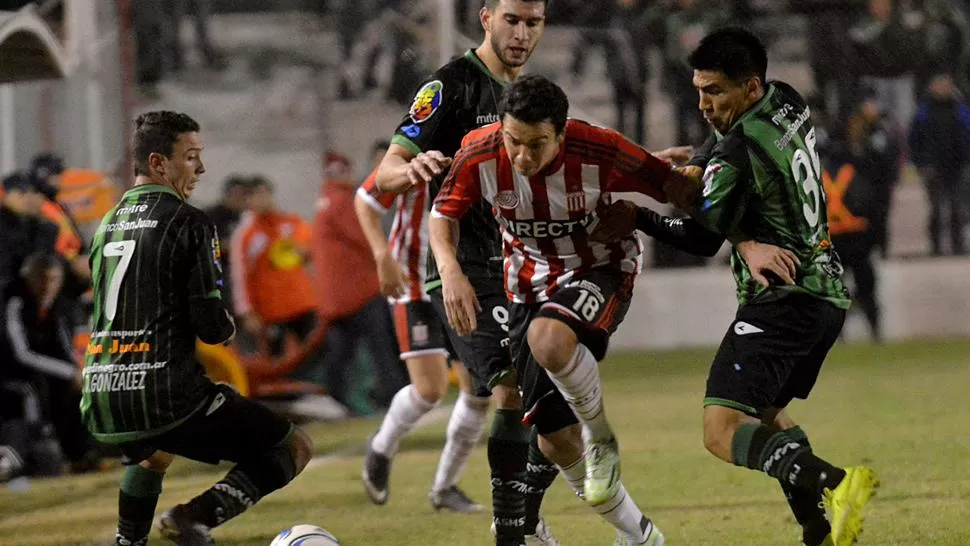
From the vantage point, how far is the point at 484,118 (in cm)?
594

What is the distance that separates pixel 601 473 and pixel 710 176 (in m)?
1.13

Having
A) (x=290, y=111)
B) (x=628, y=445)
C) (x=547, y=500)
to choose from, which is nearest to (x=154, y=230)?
(x=547, y=500)

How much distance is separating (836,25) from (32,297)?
11.4m

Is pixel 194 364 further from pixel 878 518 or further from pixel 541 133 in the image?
pixel 878 518

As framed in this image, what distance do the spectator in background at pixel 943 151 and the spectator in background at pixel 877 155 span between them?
306mm

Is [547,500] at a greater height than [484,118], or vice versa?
[484,118]

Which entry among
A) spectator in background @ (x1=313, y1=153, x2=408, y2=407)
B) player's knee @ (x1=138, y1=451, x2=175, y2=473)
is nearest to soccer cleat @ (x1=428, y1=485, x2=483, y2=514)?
player's knee @ (x1=138, y1=451, x2=175, y2=473)

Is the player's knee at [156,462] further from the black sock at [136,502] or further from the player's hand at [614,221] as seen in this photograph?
the player's hand at [614,221]

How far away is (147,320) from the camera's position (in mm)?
5168

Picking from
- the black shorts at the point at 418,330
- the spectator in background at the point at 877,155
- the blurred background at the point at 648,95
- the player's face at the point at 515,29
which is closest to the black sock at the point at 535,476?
the player's face at the point at 515,29

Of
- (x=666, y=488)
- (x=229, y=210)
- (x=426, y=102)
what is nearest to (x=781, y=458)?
(x=426, y=102)

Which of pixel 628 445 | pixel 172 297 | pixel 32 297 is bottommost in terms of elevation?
pixel 628 445

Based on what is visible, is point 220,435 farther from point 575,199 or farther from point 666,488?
point 666,488

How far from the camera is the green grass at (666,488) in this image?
643 cm
